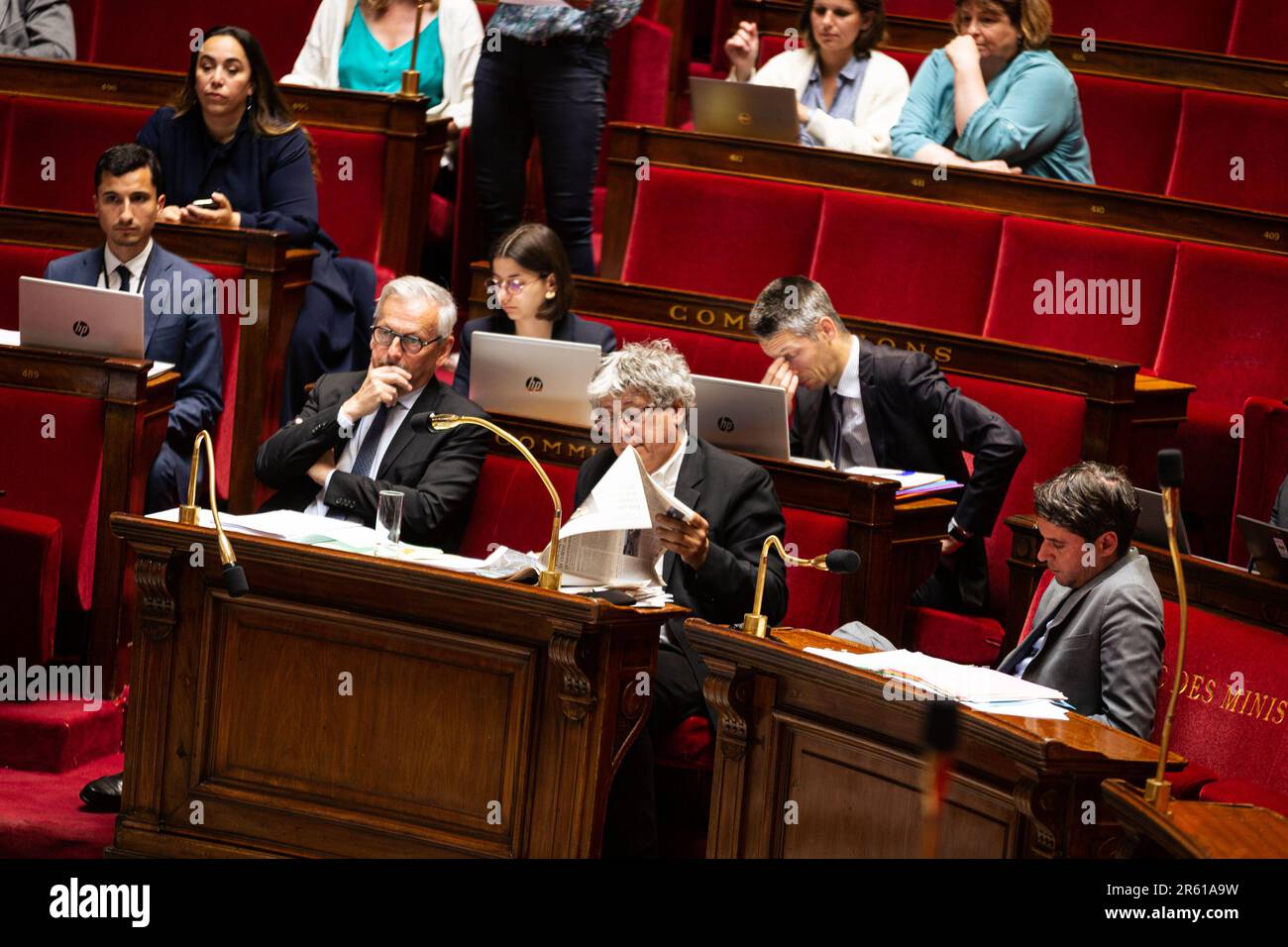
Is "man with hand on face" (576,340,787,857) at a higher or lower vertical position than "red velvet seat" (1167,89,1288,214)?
lower

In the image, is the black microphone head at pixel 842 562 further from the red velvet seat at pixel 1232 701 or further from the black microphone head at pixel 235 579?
the black microphone head at pixel 235 579

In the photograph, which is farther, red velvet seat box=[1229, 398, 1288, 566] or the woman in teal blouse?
the woman in teal blouse

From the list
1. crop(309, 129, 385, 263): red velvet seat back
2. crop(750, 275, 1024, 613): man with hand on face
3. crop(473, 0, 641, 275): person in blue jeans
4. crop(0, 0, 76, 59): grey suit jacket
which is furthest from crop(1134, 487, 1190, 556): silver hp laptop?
crop(0, 0, 76, 59): grey suit jacket

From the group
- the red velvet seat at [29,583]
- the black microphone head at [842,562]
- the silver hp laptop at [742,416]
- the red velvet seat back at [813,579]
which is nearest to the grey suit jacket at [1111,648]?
the black microphone head at [842,562]

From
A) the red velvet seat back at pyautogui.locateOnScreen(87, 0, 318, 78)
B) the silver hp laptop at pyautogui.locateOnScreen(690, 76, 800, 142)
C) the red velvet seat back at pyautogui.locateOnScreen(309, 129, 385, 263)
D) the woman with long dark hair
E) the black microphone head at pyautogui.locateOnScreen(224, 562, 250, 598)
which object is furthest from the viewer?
the red velvet seat back at pyautogui.locateOnScreen(87, 0, 318, 78)

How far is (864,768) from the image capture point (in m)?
1.54

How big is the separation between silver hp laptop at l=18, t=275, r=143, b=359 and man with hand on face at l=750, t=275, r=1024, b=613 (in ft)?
2.58

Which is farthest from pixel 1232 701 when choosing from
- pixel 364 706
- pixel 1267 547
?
pixel 364 706

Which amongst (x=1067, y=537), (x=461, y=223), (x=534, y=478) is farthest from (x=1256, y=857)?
(x=461, y=223)

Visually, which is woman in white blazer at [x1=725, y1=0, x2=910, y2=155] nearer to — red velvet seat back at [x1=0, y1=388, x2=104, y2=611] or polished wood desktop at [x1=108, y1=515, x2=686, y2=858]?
red velvet seat back at [x1=0, y1=388, x2=104, y2=611]

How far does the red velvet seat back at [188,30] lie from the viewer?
3395mm

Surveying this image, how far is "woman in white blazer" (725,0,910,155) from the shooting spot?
9.56 feet

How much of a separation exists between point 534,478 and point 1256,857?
1.14m

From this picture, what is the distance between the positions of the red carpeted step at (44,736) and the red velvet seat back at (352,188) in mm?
1102
